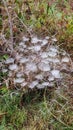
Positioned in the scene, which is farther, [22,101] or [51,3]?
[51,3]

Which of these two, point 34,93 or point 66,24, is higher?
point 66,24

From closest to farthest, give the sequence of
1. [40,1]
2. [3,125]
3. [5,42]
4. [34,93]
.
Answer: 1. [3,125]
2. [34,93]
3. [5,42]
4. [40,1]

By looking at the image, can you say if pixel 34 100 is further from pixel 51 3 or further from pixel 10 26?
pixel 51 3

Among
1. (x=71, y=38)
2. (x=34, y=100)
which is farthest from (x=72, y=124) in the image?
(x=71, y=38)

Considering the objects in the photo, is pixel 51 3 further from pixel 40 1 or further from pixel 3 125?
pixel 3 125

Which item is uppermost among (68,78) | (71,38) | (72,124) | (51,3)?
(51,3)

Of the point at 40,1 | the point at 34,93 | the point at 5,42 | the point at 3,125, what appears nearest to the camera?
the point at 3,125
